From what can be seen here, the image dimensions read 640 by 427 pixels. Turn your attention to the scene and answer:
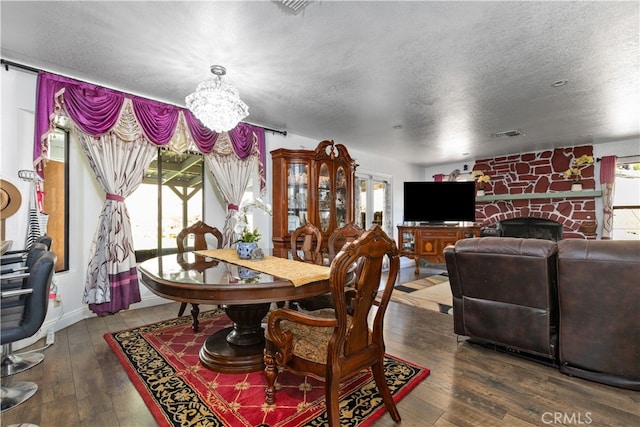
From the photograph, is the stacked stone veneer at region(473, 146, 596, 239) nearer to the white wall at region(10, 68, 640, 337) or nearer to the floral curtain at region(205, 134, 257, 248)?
the white wall at region(10, 68, 640, 337)

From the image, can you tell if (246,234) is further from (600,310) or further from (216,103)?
(600,310)

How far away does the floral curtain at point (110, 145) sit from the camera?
2.65 m

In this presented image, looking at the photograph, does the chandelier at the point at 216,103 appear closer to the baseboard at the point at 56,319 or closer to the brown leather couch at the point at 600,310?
the baseboard at the point at 56,319

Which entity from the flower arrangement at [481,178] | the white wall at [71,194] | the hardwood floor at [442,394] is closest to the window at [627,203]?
the flower arrangement at [481,178]

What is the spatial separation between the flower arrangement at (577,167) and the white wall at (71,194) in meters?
4.54

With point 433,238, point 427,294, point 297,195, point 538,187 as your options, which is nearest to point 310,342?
point 297,195

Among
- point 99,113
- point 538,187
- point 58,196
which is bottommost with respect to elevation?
point 58,196

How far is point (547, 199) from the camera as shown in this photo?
5.73 m

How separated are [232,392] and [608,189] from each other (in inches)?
255

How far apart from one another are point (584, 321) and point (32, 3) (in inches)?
157

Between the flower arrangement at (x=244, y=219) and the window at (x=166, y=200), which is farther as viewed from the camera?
the window at (x=166, y=200)

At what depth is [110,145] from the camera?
119 inches

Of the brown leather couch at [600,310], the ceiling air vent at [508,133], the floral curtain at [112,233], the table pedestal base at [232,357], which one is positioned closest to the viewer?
the brown leather couch at [600,310]

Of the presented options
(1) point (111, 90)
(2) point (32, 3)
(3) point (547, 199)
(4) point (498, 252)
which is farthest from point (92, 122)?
(3) point (547, 199)
